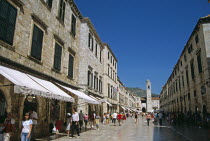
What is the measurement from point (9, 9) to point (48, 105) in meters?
6.28

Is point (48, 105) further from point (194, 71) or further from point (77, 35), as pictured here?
point (194, 71)

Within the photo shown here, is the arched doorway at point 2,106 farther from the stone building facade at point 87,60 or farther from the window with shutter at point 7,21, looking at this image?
the stone building facade at point 87,60

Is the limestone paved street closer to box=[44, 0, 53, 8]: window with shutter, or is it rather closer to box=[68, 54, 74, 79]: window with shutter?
box=[68, 54, 74, 79]: window with shutter

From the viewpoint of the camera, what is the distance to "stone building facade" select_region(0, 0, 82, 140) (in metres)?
8.40

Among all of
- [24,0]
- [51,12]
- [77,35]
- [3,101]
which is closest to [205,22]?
[77,35]

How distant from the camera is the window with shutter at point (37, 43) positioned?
1027 centimetres

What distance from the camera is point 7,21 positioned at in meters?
8.19

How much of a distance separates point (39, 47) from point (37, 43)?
0.31 meters

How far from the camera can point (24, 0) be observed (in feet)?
31.1

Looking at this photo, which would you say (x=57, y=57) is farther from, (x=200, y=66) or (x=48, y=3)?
(x=200, y=66)

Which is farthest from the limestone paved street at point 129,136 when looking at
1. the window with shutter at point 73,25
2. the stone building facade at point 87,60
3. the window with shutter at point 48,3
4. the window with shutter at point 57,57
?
the window with shutter at point 73,25

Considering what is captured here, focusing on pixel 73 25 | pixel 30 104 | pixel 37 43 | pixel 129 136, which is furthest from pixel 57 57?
pixel 129 136

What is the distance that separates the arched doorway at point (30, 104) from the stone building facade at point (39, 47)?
2.3 inches

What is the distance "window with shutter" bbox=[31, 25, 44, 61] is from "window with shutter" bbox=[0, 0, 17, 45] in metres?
1.73
